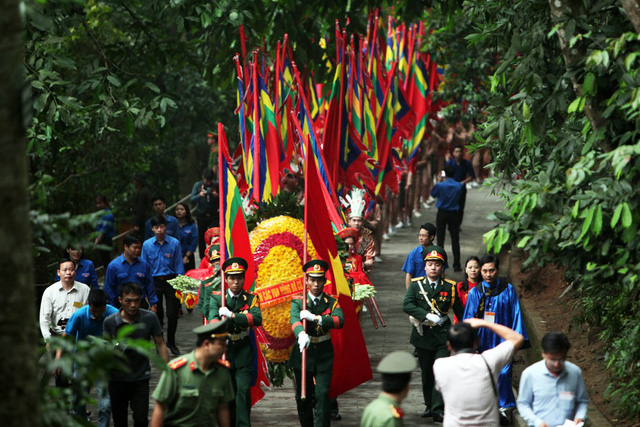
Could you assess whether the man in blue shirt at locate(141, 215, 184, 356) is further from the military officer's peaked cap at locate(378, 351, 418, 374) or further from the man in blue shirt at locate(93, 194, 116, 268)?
the military officer's peaked cap at locate(378, 351, 418, 374)

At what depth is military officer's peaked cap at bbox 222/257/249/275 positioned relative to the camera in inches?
404

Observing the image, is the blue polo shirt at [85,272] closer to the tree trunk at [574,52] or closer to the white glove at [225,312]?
the white glove at [225,312]

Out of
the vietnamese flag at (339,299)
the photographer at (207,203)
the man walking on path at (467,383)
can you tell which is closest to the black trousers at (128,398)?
the vietnamese flag at (339,299)

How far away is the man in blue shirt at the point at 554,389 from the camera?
7.44m

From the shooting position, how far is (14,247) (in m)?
5.04

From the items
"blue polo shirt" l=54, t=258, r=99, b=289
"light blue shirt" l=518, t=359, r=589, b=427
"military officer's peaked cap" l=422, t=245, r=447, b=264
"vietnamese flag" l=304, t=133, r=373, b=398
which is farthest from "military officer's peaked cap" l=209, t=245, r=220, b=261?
"light blue shirt" l=518, t=359, r=589, b=427

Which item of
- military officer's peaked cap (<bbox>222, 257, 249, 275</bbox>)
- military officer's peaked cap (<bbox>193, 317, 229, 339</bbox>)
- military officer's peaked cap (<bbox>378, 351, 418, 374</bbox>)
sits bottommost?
military officer's peaked cap (<bbox>378, 351, 418, 374</bbox>)

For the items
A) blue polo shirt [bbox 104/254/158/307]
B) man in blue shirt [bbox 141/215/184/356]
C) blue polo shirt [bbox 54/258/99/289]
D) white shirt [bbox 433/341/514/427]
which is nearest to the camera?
white shirt [bbox 433/341/514/427]

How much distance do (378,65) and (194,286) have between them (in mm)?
9596

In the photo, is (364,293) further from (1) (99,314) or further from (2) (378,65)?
(2) (378,65)

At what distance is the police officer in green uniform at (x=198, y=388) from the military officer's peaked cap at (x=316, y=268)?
9.41 ft

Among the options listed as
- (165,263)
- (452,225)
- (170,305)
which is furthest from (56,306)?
(452,225)

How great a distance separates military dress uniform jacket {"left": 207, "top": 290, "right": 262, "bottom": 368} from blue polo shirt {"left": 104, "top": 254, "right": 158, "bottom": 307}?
2.07m

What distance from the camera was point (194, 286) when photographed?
11.9 metres
